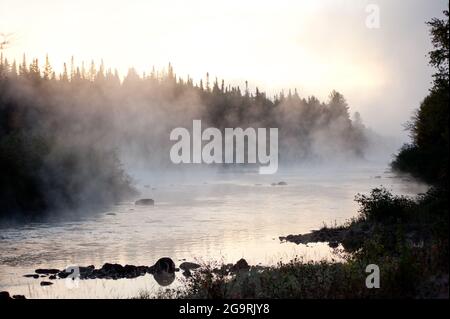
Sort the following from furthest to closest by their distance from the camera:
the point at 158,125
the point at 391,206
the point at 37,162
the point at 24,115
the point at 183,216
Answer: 1. the point at 158,125
2. the point at 24,115
3. the point at 37,162
4. the point at 183,216
5. the point at 391,206

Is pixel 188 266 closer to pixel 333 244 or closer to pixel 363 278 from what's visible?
pixel 333 244

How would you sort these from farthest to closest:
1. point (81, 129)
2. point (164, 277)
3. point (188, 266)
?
point (81, 129), point (188, 266), point (164, 277)

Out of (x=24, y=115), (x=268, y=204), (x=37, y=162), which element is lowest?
(x=268, y=204)

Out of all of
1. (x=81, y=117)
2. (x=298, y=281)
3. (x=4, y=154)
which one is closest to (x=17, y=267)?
(x=298, y=281)

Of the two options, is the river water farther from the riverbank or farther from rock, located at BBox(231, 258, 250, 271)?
the riverbank

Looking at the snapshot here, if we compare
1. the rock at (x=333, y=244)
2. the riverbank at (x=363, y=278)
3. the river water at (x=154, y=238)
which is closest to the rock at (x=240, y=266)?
the riverbank at (x=363, y=278)

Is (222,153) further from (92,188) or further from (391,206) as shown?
(391,206)

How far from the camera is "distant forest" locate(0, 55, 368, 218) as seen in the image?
5841 cm

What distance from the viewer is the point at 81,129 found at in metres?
114

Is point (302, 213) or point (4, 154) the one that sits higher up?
point (4, 154)

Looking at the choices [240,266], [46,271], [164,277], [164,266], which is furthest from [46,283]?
[240,266]

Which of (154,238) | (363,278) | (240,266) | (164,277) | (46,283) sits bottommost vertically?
(154,238)

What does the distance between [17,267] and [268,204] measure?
39.4 metres

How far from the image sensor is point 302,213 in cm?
5491
